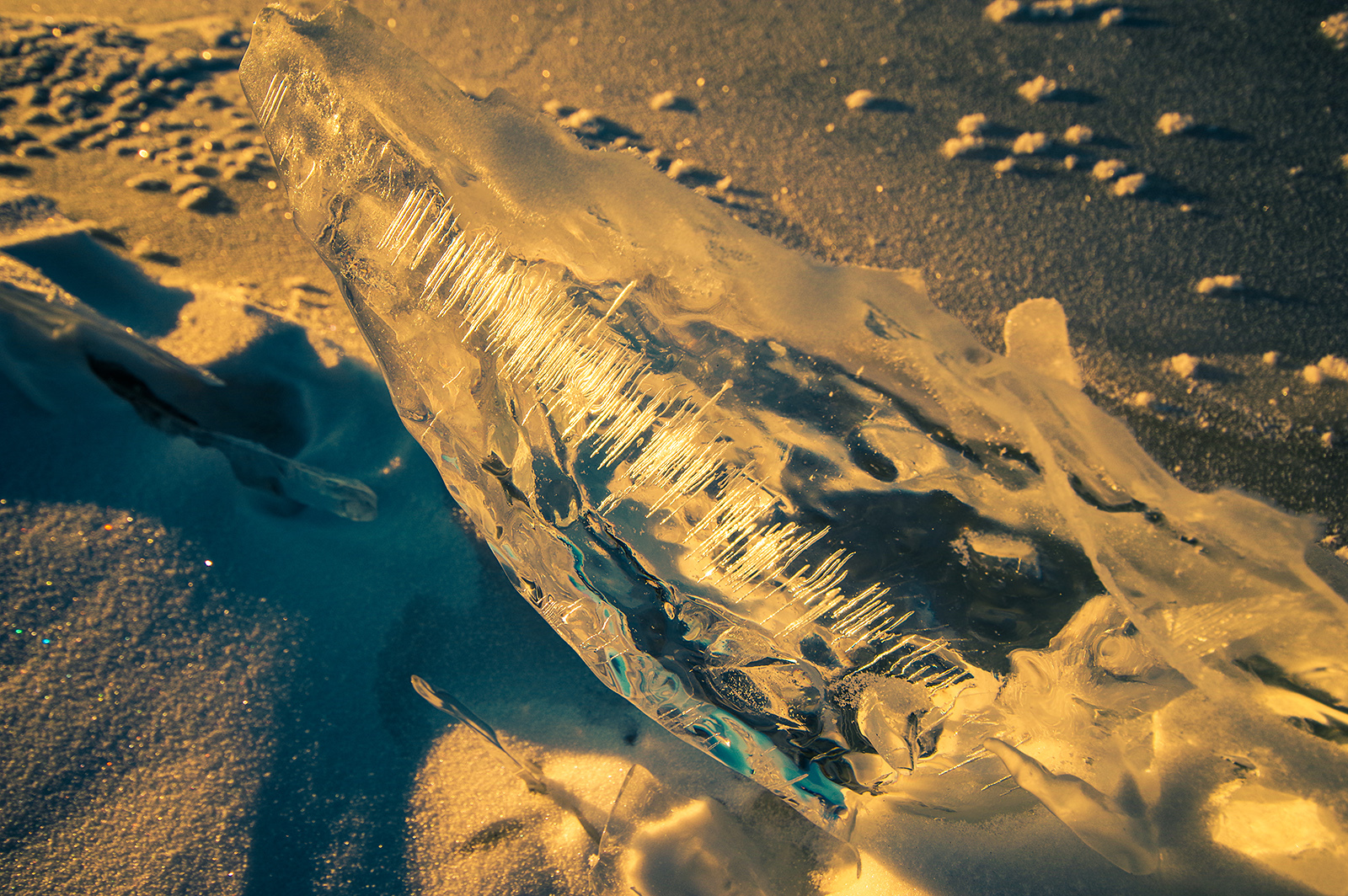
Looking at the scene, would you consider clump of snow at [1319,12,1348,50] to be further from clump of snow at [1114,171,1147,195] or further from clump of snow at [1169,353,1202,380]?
clump of snow at [1169,353,1202,380]

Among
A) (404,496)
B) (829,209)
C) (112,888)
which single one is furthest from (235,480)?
(829,209)

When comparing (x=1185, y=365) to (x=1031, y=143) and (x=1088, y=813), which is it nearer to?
(x=1031, y=143)

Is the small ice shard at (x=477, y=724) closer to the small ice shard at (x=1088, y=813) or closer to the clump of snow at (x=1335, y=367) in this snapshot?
the small ice shard at (x=1088, y=813)

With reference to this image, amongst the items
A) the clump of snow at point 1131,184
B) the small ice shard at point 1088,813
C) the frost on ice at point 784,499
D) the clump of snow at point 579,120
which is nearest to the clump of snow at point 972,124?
the clump of snow at point 1131,184

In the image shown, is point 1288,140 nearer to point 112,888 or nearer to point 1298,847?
point 1298,847

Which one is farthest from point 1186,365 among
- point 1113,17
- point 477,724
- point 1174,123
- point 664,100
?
point 477,724

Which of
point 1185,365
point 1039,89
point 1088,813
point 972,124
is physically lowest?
point 1088,813
